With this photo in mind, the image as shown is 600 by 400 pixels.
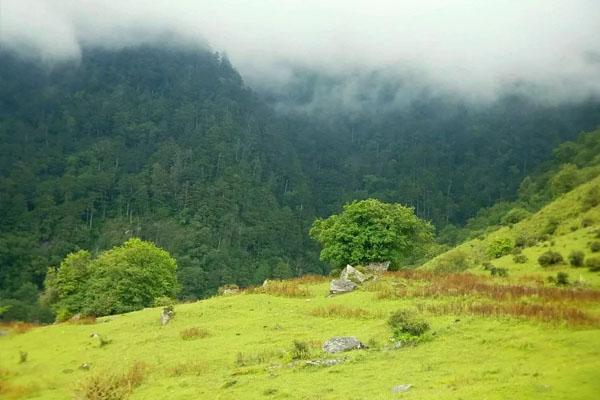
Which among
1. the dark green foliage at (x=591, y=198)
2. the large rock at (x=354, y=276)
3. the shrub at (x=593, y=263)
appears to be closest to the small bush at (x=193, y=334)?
the large rock at (x=354, y=276)

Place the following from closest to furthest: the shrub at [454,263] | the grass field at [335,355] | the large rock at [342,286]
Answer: the grass field at [335,355]
the large rock at [342,286]
the shrub at [454,263]

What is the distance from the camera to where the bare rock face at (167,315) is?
35844 mm

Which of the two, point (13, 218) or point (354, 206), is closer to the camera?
point (354, 206)

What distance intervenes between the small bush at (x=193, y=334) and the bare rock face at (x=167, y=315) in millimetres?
4950

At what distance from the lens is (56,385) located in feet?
84.6

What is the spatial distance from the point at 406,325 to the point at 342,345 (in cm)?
305

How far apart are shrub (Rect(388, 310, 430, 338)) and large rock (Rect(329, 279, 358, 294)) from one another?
41.4 feet

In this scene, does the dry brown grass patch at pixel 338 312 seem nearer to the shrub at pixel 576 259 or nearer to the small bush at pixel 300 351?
the small bush at pixel 300 351

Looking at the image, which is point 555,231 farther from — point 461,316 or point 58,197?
point 58,197

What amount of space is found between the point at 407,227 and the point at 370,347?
1134 inches

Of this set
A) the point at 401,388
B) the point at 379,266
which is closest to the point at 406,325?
the point at 401,388

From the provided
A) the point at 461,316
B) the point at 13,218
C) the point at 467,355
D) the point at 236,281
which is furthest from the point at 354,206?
the point at 13,218

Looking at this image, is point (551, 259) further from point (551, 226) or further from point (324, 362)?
point (324, 362)

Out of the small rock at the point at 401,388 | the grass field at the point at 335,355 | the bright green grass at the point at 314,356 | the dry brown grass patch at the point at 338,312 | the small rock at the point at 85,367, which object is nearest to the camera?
the bright green grass at the point at 314,356
